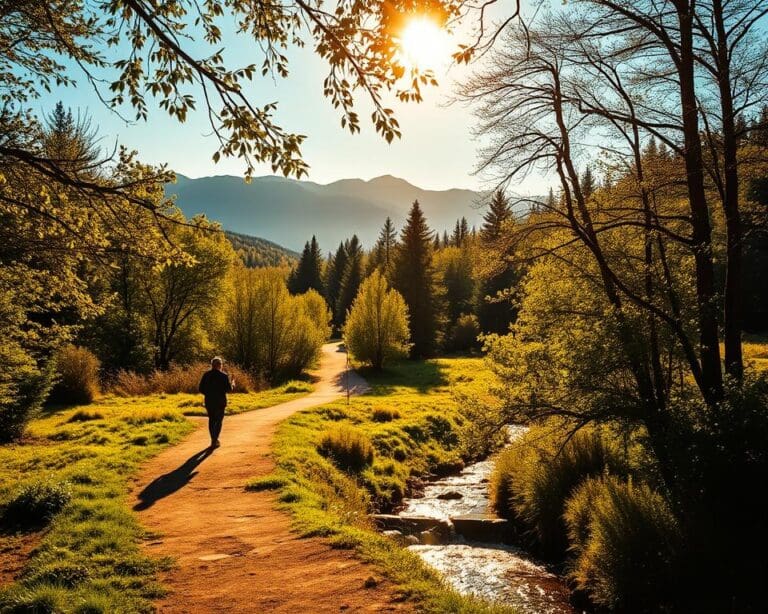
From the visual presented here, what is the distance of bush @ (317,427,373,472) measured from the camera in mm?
12609

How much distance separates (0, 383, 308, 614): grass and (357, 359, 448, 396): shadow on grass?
614 inches

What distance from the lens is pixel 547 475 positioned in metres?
10.7

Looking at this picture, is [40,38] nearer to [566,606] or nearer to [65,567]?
[65,567]

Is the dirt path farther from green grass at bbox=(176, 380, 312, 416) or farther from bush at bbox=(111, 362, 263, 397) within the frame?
bush at bbox=(111, 362, 263, 397)

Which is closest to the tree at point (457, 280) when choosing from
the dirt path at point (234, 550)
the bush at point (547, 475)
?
the bush at point (547, 475)

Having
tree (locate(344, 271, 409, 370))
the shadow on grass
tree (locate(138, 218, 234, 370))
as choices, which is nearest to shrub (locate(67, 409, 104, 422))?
the shadow on grass

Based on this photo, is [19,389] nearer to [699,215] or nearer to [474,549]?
[474,549]

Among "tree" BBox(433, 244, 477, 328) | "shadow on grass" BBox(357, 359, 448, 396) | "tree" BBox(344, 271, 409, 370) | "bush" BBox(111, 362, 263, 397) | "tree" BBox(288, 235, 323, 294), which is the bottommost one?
"shadow on grass" BBox(357, 359, 448, 396)

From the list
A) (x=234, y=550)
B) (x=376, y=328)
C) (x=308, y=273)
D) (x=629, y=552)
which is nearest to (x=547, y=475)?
(x=629, y=552)

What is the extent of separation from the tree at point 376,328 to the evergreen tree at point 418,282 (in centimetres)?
708

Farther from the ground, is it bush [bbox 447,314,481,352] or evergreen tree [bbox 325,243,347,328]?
evergreen tree [bbox 325,243,347,328]

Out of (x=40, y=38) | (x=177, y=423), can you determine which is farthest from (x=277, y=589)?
(x=177, y=423)

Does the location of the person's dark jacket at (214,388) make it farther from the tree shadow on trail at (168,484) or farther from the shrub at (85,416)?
the shrub at (85,416)

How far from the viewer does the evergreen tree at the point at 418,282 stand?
44844 millimetres
